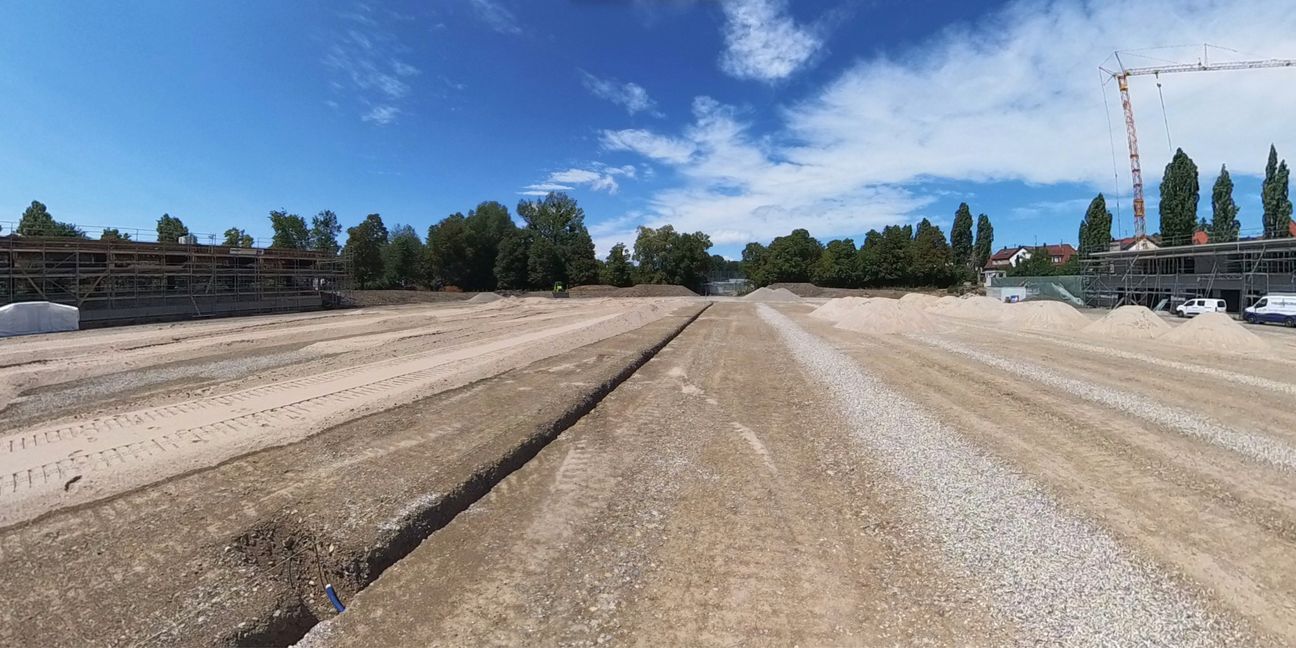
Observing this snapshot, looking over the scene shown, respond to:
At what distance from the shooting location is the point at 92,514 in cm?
448

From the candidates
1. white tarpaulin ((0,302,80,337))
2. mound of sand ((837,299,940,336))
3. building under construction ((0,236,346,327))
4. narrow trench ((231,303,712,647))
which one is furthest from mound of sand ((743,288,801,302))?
narrow trench ((231,303,712,647))

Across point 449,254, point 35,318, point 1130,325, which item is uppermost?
point 449,254

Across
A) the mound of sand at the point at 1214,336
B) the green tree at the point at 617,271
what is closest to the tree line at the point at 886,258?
the green tree at the point at 617,271

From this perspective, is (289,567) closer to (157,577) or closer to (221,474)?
(157,577)

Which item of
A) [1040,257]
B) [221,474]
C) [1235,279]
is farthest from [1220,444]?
[1040,257]

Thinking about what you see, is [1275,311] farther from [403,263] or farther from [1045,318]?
[403,263]

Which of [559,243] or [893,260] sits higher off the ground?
[559,243]

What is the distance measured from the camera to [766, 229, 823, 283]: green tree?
85469 millimetres

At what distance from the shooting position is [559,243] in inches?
3784

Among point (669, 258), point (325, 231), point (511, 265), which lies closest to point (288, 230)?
point (325, 231)

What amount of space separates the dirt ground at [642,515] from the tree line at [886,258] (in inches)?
2844

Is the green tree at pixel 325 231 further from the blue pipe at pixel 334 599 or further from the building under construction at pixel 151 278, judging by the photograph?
the blue pipe at pixel 334 599

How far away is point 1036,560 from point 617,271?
8023 centimetres

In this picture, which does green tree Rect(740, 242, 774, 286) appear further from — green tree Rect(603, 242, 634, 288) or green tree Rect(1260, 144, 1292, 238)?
green tree Rect(1260, 144, 1292, 238)
